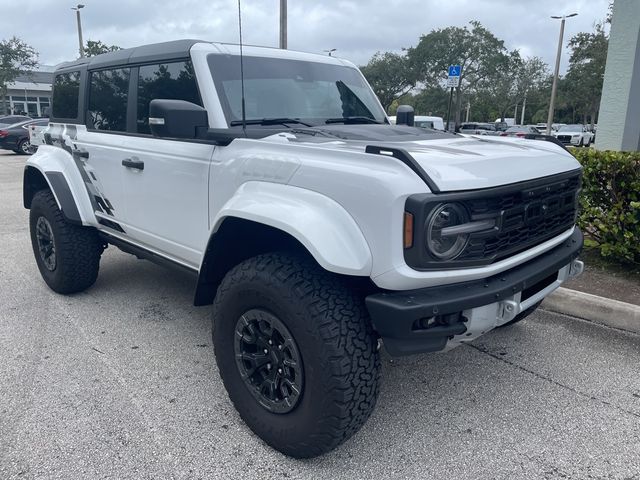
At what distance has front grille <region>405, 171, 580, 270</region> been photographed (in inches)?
81.4

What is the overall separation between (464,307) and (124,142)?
2697 mm

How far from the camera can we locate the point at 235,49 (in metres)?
3.34

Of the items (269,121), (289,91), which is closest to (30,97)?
(289,91)

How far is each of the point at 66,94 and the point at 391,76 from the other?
168 ft

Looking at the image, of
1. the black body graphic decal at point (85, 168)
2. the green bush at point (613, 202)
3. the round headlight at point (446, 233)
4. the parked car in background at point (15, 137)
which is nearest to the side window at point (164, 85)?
the black body graphic decal at point (85, 168)

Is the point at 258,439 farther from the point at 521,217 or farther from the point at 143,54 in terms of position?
the point at 143,54

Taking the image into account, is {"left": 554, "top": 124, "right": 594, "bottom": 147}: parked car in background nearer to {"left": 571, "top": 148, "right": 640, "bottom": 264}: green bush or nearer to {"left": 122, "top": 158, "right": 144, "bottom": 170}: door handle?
{"left": 571, "top": 148, "right": 640, "bottom": 264}: green bush

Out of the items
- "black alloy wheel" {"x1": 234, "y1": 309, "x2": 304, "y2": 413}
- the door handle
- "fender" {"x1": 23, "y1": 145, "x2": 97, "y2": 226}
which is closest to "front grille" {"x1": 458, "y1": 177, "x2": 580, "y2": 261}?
"black alloy wheel" {"x1": 234, "y1": 309, "x2": 304, "y2": 413}

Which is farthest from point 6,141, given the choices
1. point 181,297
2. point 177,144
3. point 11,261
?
point 177,144

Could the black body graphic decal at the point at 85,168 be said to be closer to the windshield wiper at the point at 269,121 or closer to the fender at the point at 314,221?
the windshield wiper at the point at 269,121

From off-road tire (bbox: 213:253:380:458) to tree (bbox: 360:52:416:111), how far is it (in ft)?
168

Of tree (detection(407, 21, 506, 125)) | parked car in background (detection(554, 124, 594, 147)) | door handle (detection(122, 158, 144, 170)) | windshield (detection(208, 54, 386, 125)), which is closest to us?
windshield (detection(208, 54, 386, 125))

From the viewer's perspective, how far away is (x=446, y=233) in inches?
82.8

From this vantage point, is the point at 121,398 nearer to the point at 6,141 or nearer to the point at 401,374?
the point at 401,374
